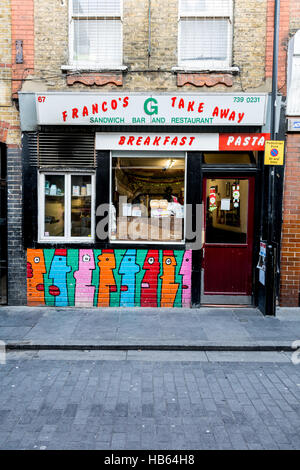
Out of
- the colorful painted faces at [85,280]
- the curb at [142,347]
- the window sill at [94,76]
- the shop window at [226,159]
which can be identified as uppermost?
the window sill at [94,76]

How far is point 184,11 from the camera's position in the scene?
767 cm

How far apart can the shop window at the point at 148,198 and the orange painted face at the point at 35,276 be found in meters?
1.60

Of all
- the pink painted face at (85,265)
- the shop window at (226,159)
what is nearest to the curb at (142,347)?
the pink painted face at (85,265)

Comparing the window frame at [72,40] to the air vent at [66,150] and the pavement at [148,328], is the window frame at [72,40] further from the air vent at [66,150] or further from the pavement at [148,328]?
the pavement at [148,328]

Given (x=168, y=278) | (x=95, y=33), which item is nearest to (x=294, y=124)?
(x=168, y=278)

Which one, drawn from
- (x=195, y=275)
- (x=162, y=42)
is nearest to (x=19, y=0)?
(x=162, y=42)

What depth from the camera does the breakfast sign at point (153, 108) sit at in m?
7.35

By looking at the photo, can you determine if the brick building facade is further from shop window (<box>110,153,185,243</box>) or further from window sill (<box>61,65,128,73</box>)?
shop window (<box>110,153,185,243</box>)

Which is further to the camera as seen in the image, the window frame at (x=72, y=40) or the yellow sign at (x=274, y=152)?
the window frame at (x=72, y=40)
